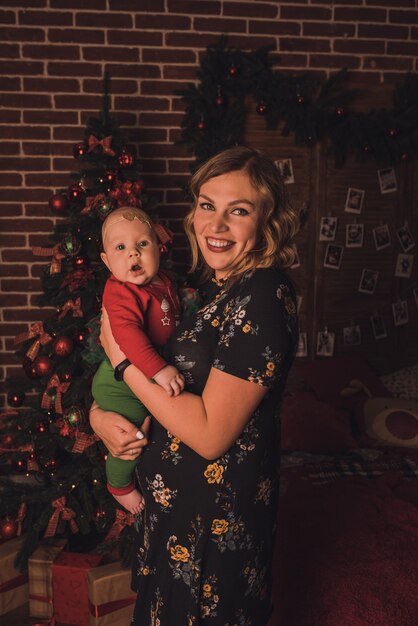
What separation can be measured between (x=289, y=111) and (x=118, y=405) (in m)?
2.45

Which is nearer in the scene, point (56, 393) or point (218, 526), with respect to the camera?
point (218, 526)

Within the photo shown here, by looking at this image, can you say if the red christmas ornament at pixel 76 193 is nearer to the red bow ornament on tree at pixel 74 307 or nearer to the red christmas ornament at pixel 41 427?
the red bow ornament on tree at pixel 74 307

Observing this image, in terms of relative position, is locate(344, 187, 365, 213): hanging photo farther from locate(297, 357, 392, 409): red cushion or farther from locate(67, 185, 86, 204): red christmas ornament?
locate(67, 185, 86, 204): red christmas ornament

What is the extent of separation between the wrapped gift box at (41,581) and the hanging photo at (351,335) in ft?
7.23

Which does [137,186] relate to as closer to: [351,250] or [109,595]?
[351,250]

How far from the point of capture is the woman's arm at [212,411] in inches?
45.7

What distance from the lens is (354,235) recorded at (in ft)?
11.8

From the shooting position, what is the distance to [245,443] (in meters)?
1.25

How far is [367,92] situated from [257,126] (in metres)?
0.75

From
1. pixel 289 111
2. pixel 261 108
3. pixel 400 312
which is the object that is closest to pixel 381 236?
pixel 400 312

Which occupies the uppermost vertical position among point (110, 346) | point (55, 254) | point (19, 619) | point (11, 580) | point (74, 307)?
point (55, 254)

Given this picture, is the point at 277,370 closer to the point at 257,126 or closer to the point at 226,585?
the point at 226,585

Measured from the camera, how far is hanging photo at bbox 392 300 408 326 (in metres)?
3.70

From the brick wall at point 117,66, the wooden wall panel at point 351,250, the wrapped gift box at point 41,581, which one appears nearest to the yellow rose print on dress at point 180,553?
the wrapped gift box at point 41,581
